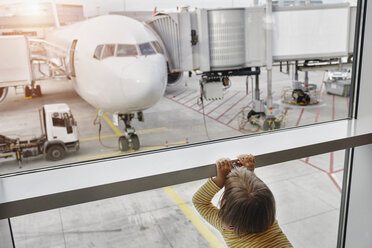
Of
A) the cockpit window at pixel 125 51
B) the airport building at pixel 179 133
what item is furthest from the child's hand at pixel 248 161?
the cockpit window at pixel 125 51

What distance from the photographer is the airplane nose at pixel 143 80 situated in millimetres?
4930

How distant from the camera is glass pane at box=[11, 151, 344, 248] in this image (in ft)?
9.91

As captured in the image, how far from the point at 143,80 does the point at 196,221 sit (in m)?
2.42

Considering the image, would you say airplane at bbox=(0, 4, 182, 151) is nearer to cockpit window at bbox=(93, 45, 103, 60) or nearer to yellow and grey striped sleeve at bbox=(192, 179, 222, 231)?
cockpit window at bbox=(93, 45, 103, 60)

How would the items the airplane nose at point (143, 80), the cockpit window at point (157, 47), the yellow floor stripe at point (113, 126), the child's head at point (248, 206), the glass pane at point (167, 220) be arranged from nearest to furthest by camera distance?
the child's head at point (248, 206) → the glass pane at point (167, 220) → the airplane nose at point (143, 80) → the cockpit window at point (157, 47) → the yellow floor stripe at point (113, 126)

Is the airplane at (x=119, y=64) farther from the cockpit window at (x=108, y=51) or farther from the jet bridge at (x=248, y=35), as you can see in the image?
the jet bridge at (x=248, y=35)

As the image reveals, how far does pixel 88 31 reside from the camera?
219 inches

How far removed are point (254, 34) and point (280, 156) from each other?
186 inches

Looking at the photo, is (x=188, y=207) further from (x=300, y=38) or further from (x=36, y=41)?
(x=36, y=41)

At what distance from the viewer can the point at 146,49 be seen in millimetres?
5113

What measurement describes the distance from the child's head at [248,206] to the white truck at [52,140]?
5.07 meters

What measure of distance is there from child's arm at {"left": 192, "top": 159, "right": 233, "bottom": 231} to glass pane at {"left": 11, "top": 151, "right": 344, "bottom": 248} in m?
1.42

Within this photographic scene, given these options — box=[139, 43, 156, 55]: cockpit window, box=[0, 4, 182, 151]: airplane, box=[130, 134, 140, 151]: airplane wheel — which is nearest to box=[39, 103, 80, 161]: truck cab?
box=[0, 4, 182, 151]: airplane

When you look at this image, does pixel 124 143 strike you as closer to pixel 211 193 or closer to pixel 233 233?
pixel 211 193
